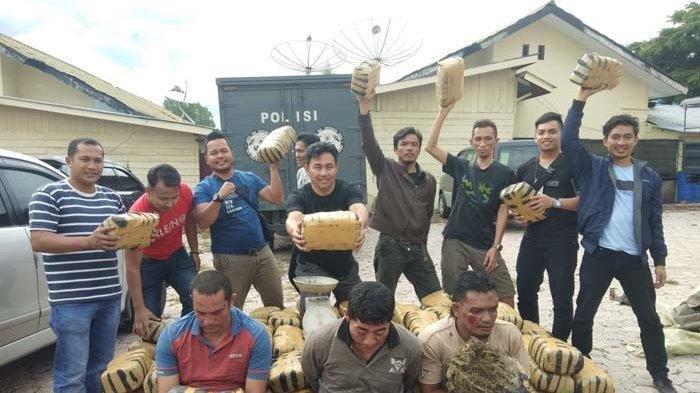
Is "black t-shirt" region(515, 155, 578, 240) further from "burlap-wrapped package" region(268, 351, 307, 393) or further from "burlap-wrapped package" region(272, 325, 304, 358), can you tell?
"burlap-wrapped package" region(268, 351, 307, 393)

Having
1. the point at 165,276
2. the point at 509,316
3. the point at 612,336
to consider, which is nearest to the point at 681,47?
the point at 612,336

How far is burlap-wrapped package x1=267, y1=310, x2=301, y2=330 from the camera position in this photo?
3.41m

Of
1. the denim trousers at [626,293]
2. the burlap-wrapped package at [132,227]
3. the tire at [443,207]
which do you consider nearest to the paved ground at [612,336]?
the denim trousers at [626,293]

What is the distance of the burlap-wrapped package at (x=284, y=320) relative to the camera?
341 centimetres

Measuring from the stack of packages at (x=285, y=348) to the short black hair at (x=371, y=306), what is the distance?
64 centimetres

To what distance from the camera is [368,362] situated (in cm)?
227

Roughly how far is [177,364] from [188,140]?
35.5 feet

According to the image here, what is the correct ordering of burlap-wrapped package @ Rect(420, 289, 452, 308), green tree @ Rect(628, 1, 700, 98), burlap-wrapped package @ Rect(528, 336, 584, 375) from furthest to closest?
green tree @ Rect(628, 1, 700, 98) < burlap-wrapped package @ Rect(420, 289, 452, 308) < burlap-wrapped package @ Rect(528, 336, 584, 375)

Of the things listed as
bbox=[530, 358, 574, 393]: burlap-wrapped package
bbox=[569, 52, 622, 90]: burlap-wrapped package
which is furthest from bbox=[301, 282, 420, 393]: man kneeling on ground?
bbox=[569, 52, 622, 90]: burlap-wrapped package

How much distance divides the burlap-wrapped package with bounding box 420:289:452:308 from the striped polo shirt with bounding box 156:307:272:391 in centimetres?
158

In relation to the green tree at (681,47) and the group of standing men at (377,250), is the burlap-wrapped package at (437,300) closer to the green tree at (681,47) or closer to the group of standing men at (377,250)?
the group of standing men at (377,250)

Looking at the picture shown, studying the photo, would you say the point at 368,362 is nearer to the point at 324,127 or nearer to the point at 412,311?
the point at 412,311

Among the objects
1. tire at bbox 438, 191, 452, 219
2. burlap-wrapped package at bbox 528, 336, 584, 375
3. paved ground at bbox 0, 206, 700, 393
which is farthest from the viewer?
tire at bbox 438, 191, 452, 219

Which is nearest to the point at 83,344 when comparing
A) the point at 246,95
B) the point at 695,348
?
the point at 695,348
